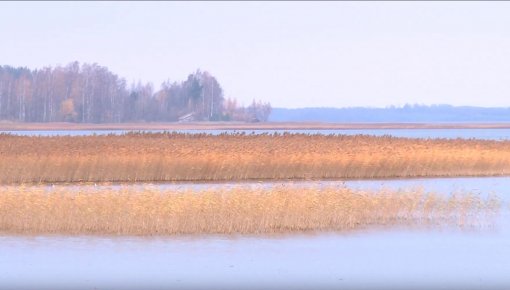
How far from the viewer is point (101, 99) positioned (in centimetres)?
14612

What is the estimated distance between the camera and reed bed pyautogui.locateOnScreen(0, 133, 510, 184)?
33.5 meters

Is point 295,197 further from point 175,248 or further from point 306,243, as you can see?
point 175,248

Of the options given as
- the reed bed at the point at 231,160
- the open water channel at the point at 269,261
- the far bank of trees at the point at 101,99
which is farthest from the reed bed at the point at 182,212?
the far bank of trees at the point at 101,99

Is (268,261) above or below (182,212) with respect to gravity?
below

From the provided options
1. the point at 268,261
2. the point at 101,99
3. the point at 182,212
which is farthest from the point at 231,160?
the point at 101,99

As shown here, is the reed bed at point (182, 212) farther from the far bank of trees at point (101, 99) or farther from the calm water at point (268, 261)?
the far bank of trees at point (101, 99)

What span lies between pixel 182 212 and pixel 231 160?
1448 centimetres

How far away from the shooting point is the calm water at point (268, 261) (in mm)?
15266

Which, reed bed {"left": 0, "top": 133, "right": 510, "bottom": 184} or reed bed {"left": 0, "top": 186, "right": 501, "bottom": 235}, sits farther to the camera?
reed bed {"left": 0, "top": 133, "right": 510, "bottom": 184}

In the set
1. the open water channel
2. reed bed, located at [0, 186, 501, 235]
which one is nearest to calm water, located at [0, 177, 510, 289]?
the open water channel

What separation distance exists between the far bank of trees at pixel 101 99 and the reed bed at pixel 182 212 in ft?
378

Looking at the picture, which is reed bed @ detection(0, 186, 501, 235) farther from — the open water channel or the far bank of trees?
the far bank of trees

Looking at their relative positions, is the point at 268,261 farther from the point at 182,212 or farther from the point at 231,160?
the point at 231,160

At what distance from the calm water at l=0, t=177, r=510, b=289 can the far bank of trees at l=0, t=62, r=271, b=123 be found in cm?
11781
